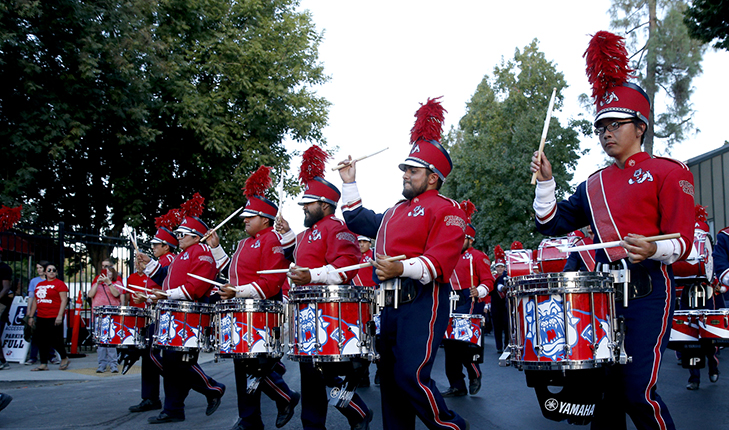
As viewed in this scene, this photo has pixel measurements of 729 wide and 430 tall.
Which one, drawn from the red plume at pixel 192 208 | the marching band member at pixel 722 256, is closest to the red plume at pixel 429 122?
the red plume at pixel 192 208

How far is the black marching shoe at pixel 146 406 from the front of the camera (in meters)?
8.49

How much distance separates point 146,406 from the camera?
28.0ft

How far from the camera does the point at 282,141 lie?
24.0 meters

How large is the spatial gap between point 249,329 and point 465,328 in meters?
3.67

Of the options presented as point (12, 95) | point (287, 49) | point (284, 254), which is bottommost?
point (284, 254)

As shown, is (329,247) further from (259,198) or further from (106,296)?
(106,296)

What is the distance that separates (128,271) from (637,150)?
15.9 m

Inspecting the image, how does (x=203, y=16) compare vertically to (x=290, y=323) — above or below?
above

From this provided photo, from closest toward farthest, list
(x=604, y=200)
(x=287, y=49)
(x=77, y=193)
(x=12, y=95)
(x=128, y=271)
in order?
(x=604, y=200)
(x=12, y=95)
(x=128, y=271)
(x=77, y=193)
(x=287, y=49)

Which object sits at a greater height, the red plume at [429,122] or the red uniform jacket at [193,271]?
the red plume at [429,122]

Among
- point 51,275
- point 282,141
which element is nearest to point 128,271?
point 51,275

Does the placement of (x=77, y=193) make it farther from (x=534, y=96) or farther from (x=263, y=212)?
(x=534, y=96)

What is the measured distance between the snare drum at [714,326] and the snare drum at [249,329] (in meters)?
4.93

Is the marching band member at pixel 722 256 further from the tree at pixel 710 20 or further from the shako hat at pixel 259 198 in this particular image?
the tree at pixel 710 20
